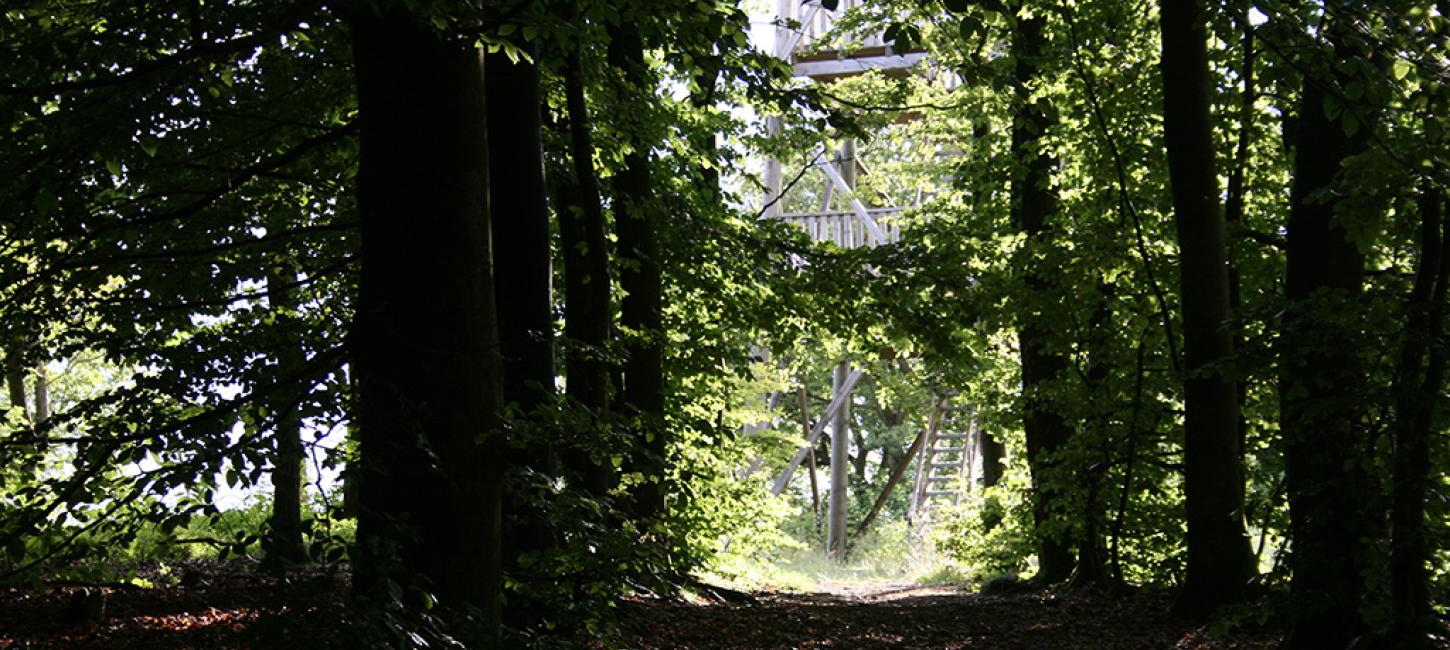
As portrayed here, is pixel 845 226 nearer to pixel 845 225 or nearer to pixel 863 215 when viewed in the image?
pixel 845 225

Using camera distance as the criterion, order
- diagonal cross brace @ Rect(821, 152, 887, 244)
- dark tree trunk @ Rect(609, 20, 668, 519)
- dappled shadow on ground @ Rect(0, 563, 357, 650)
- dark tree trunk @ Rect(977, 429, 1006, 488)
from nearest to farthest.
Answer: dappled shadow on ground @ Rect(0, 563, 357, 650) → dark tree trunk @ Rect(609, 20, 668, 519) → dark tree trunk @ Rect(977, 429, 1006, 488) → diagonal cross brace @ Rect(821, 152, 887, 244)

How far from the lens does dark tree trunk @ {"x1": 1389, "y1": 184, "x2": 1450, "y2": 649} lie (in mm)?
4227

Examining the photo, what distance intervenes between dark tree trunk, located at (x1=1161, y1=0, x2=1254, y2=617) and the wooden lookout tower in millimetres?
4714

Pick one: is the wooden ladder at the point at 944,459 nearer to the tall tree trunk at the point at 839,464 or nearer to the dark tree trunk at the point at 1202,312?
the tall tree trunk at the point at 839,464

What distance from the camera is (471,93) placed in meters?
3.36

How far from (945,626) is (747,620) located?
1689 mm

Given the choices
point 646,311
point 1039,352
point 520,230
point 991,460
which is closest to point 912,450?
point 991,460

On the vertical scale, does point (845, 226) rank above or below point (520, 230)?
above

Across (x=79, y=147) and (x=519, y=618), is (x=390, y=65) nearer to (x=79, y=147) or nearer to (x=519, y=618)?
(x=79, y=147)

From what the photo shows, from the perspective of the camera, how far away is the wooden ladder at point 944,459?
931 inches

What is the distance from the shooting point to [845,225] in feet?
64.1

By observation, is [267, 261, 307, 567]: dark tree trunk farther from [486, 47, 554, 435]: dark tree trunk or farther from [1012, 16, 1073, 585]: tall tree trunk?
[1012, 16, 1073, 585]: tall tree trunk

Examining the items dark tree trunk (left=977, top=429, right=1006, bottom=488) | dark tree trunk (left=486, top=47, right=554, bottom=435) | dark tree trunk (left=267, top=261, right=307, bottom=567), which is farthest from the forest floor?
dark tree trunk (left=977, top=429, right=1006, bottom=488)

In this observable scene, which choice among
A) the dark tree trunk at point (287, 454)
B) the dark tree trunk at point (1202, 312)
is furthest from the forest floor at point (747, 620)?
the dark tree trunk at point (1202, 312)
